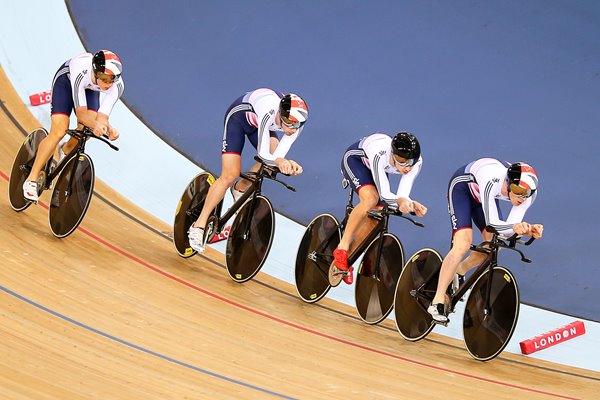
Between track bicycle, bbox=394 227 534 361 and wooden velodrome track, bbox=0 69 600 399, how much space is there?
0.13m

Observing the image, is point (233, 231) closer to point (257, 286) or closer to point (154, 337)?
point (257, 286)

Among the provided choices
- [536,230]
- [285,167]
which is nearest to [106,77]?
[285,167]

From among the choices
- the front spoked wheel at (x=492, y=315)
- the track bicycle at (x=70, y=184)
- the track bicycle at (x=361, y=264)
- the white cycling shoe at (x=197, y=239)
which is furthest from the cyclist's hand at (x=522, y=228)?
the track bicycle at (x=70, y=184)

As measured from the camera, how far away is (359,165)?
5.63 meters

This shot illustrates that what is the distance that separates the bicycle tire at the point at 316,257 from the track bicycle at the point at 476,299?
1.62 ft

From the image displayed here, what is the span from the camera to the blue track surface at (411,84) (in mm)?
7164

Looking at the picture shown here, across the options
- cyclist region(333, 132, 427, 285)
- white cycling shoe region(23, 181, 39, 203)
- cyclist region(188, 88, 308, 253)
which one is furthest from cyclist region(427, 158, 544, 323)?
white cycling shoe region(23, 181, 39, 203)

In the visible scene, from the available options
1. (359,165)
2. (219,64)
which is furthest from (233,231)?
(219,64)

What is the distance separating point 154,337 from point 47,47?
4.49 meters

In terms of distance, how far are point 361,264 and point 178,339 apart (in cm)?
146

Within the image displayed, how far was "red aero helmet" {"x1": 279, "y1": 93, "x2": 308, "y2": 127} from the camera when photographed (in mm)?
5332

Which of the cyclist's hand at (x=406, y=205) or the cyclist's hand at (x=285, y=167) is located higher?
the cyclist's hand at (x=406, y=205)

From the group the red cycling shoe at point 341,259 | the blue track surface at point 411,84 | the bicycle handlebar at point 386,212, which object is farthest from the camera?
the blue track surface at point 411,84

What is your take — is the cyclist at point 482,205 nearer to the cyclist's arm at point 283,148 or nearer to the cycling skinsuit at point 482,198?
the cycling skinsuit at point 482,198
